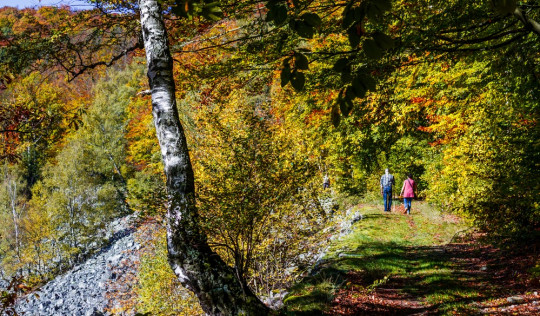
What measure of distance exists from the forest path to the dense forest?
28.3 inches

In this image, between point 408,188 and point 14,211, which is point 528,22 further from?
point 14,211

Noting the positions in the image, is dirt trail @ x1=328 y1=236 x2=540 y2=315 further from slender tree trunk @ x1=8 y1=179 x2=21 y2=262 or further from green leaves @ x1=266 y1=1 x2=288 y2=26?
slender tree trunk @ x1=8 y1=179 x2=21 y2=262

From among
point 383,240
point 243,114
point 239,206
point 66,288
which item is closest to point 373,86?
point 239,206

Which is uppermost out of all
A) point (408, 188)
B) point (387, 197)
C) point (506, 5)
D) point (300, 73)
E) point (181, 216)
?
point (506, 5)

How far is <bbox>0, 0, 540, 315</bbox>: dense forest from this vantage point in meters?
2.95

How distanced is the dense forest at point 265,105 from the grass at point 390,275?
0.86m

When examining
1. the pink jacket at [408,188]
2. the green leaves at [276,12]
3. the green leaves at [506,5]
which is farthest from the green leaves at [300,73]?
the pink jacket at [408,188]

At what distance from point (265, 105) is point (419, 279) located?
447 cm

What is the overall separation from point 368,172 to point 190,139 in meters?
9.98

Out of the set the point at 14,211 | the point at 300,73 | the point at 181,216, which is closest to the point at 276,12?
the point at 300,73

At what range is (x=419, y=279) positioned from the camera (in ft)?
20.6

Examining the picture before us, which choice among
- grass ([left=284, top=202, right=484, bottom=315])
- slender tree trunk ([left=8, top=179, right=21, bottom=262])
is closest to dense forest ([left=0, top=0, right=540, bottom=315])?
grass ([left=284, top=202, right=484, bottom=315])

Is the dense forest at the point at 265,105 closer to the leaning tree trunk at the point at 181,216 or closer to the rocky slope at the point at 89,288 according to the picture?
the leaning tree trunk at the point at 181,216

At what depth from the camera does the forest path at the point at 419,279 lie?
464 cm
